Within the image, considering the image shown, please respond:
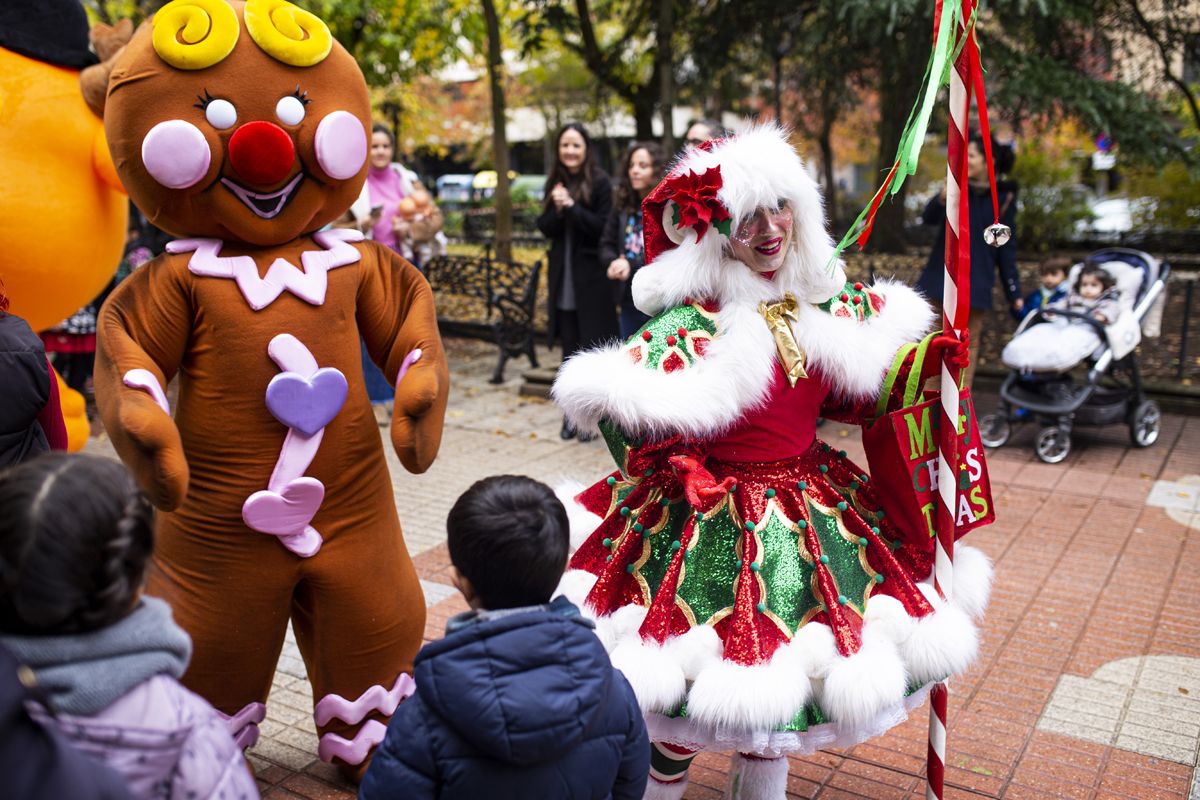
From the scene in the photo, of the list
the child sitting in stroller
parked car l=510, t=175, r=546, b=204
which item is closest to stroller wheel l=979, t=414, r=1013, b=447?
the child sitting in stroller

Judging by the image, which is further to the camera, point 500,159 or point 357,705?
point 500,159

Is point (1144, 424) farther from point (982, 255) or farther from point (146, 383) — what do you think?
point (146, 383)

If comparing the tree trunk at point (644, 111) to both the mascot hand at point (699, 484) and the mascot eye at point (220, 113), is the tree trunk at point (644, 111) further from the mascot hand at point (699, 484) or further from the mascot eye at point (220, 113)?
the mascot hand at point (699, 484)

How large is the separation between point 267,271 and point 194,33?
678 mm

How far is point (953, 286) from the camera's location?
2.73 metres

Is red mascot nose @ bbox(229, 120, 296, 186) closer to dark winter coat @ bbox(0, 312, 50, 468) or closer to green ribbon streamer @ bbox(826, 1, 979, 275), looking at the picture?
dark winter coat @ bbox(0, 312, 50, 468)

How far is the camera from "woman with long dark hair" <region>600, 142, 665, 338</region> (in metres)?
→ 6.63

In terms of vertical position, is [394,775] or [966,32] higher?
[966,32]

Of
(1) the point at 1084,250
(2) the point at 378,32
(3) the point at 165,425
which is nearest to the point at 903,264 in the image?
(1) the point at 1084,250

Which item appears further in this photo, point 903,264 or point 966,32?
point 903,264

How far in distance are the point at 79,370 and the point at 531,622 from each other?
24.6 ft

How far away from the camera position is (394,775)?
1.97m

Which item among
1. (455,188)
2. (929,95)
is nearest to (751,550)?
(929,95)

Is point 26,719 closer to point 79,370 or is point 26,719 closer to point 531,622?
point 531,622
